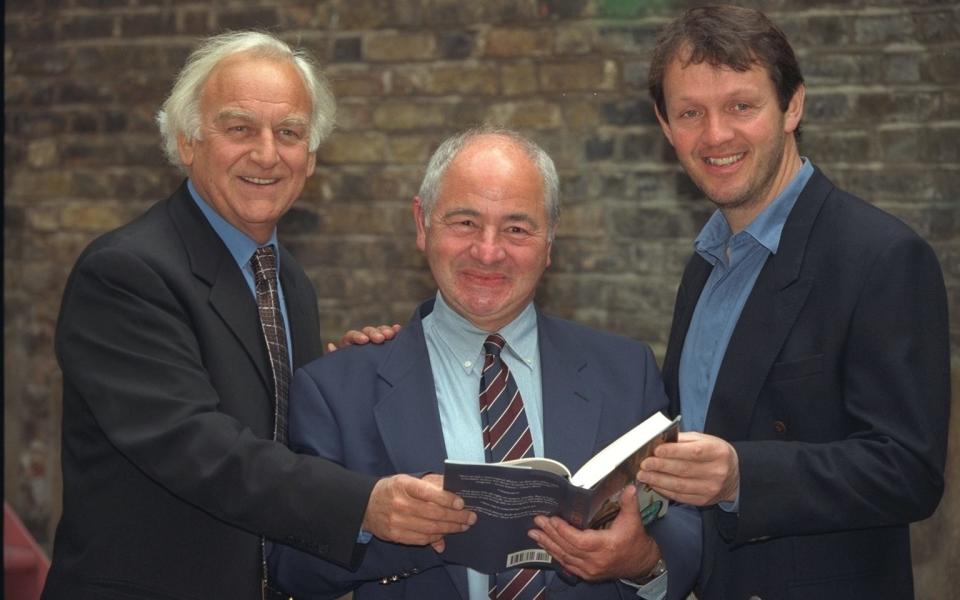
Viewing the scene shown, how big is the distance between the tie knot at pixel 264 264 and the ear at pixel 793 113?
1357 mm

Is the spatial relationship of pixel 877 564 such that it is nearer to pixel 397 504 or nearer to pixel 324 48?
pixel 397 504

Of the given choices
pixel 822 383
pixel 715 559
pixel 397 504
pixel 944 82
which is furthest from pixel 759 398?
pixel 944 82

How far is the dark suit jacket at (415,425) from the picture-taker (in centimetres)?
281

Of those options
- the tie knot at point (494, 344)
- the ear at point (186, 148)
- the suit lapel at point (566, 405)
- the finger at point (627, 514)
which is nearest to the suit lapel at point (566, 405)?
the suit lapel at point (566, 405)

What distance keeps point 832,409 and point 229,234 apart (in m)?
1.55

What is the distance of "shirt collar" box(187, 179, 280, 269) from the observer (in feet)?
10.6

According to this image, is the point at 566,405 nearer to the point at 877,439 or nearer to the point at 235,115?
the point at 877,439

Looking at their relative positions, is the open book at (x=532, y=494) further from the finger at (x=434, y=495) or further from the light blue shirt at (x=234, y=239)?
the light blue shirt at (x=234, y=239)

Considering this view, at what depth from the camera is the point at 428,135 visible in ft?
18.3

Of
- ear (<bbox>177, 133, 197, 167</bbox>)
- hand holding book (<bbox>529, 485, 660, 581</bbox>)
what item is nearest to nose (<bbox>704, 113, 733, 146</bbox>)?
hand holding book (<bbox>529, 485, 660, 581</bbox>)

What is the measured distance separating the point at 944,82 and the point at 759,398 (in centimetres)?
262

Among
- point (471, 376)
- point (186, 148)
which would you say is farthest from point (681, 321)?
point (186, 148)

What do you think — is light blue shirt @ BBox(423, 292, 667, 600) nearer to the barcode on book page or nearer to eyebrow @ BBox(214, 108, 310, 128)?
the barcode on book page

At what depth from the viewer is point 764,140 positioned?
3014 millimetres
